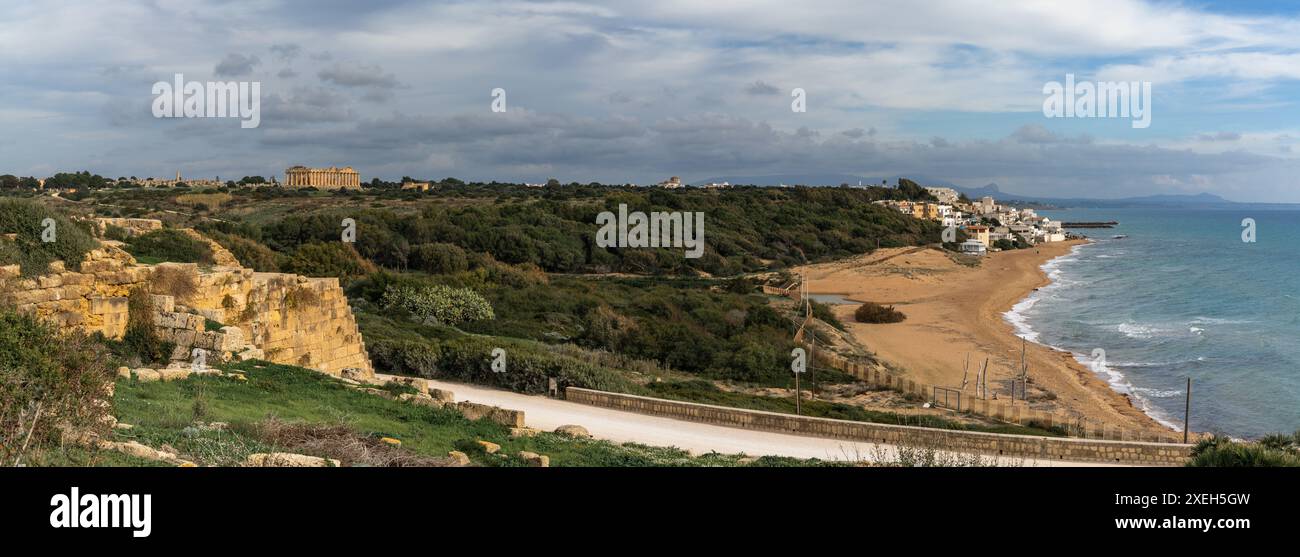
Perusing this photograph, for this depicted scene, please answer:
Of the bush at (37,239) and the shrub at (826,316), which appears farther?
the shrub at (826,316)

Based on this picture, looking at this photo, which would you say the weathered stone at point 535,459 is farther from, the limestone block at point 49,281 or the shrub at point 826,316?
the shrub at point 826,316

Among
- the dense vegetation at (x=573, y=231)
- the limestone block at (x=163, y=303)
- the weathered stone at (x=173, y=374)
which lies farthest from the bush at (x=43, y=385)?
the dense vegetation at (x=573, y=231)

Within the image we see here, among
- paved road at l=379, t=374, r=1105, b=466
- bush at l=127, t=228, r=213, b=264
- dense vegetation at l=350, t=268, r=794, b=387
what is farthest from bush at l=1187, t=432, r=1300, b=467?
bush at l=127, t=228, r=213, b=264

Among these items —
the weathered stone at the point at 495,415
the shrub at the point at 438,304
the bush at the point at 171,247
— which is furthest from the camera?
the shrub at the point at 438,304

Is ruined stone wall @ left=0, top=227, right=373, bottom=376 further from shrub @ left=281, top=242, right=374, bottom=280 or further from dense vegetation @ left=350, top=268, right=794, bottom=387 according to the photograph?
shrub @ left=281, top=242, right=374, bottom=280

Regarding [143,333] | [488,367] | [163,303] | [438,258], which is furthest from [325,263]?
[143,333]

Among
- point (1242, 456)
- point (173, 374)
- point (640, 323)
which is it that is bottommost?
point (640, 323)

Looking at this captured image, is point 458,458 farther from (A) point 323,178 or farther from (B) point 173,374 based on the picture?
(A) point 323,178
